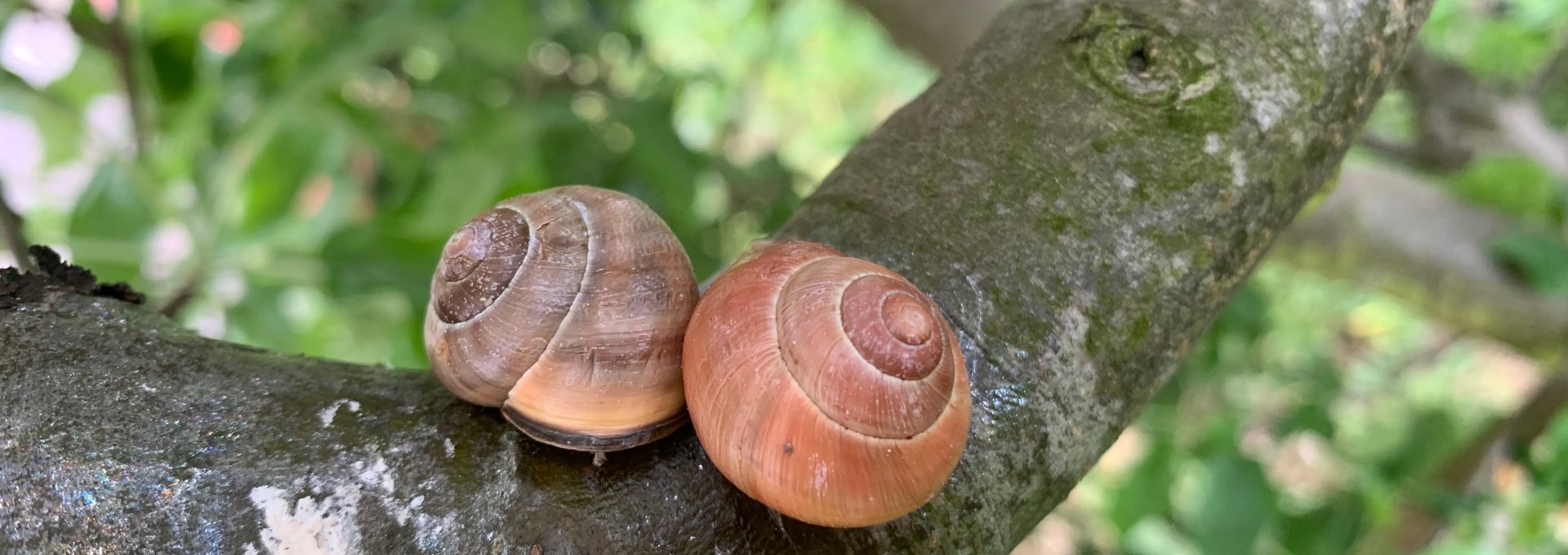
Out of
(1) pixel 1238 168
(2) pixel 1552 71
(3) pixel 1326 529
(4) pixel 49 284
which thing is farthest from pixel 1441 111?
(4) pixel 49 284

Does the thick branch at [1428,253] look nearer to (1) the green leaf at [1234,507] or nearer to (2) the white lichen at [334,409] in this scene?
(1) the green leaf at [1234,507]

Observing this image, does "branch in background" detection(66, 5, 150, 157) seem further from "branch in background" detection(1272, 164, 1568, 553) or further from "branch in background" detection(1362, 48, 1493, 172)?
"branch in background" detection(1362, 48, 1493, 172)

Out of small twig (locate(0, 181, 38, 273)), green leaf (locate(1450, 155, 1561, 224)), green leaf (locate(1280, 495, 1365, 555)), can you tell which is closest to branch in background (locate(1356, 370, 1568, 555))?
green leaf (locate(1280, 495, 1365, 555))

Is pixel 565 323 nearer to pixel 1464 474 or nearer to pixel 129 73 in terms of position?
pixel 129 73

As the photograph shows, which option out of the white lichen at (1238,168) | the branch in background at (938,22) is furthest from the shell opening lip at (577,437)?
the branch in background at (938,22)

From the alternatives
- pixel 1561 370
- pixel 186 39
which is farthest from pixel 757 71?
pixel 1561 370

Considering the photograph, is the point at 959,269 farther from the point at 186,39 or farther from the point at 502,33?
the point at 186,39
